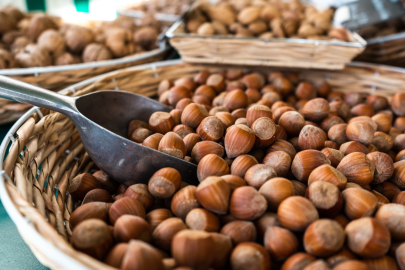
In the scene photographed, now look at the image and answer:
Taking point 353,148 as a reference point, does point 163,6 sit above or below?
above

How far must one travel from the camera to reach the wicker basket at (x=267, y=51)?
1.52 metres

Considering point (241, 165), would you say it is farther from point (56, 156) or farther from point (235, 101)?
point (56, 156)

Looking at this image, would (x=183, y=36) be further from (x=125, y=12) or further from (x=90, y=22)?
(x=125, y=12)

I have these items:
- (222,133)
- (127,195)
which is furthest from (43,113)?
(222,133)

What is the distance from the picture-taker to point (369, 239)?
71 cm

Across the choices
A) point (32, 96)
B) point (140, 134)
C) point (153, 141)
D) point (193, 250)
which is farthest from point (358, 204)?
point (32, 96)

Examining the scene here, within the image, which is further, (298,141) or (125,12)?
(125,12)

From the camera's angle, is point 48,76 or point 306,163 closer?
point 306,163

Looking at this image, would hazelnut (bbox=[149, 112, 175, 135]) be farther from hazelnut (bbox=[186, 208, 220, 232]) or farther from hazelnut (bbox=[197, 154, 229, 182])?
hazelnut (bbox=[186, 208, 220, 232])

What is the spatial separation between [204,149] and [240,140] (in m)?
0.12

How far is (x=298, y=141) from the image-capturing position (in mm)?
1104

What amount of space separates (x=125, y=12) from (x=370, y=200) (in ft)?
9.54

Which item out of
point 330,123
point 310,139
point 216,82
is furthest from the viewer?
point 216,82

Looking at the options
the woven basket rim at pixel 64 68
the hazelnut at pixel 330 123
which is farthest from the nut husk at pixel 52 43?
the hazelnut at pixel 330 123
